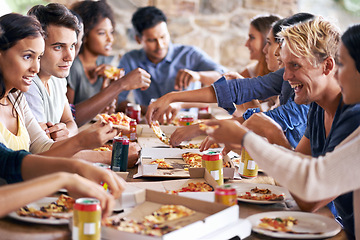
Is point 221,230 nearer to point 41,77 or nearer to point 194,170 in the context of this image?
point 194,170

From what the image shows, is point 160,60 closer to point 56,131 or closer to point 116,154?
point 56,131

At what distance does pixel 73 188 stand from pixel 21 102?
981 mm

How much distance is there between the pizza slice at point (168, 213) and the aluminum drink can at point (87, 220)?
22cm

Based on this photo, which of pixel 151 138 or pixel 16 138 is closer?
pixel 16 138

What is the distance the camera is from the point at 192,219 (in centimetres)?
148

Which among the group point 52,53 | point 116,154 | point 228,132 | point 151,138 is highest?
point 52,53

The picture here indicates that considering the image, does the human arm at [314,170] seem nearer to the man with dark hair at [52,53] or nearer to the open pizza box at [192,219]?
the open pizza box at [192,219]

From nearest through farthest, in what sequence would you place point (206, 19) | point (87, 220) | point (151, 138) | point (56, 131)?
point (87, 220) → point (56, 131) → point (151, 138) → point (206, 19)

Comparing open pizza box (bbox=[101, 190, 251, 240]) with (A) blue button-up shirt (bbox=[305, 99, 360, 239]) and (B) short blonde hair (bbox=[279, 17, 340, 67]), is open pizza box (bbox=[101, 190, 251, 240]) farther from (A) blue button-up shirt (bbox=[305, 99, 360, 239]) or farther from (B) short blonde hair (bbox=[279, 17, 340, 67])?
(B) short blonde hair (bbox=[279, 17, 340, 67])

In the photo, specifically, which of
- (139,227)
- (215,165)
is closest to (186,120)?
(215,165)

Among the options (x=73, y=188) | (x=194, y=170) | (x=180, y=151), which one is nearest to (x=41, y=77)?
(x=180, y=151)

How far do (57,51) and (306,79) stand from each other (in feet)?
4.96

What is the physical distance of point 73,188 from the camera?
1428 millimetres

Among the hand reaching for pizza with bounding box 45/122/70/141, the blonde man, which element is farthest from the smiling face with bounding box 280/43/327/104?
the hand reaching for pizza with bounding box 45/122/70/141
